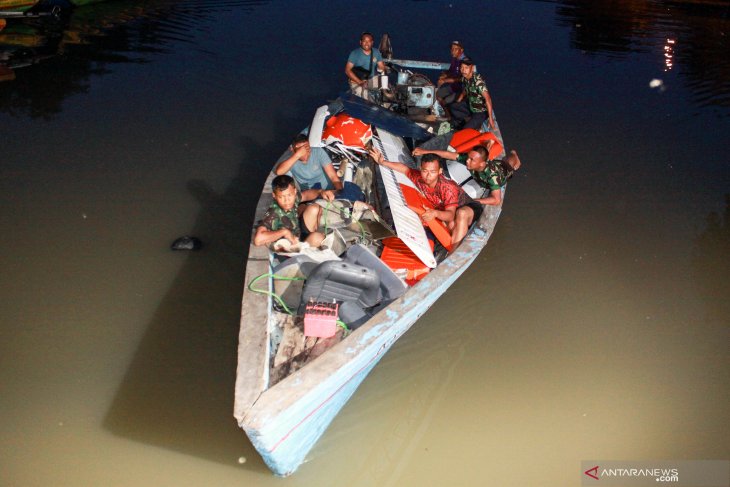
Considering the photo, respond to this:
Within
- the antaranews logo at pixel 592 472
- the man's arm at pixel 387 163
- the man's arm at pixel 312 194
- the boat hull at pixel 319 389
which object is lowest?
the antaranews logo at pixel 592 472

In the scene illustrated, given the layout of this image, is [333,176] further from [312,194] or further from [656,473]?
[656,473]

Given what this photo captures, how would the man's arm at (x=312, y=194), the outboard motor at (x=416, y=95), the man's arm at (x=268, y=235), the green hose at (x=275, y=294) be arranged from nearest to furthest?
1. the green hose at (x=275, y=294)
2. the man's arm at (x=268, y=235)
3. the man's arm at (x=312, y=194)
4. the outboard motor at (x=416, y=95)

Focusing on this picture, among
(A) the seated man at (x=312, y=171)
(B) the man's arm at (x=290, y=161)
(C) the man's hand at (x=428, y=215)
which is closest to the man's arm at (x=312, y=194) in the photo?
(A) the seated man at (x=312, y=171)

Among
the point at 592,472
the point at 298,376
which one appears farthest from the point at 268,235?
the point at 592,472

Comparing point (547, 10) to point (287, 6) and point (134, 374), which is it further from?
point (134, 374)

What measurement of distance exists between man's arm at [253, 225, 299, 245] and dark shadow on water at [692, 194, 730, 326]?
4.59 meters

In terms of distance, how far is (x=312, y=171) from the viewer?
5496mm

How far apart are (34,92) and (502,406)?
930cm

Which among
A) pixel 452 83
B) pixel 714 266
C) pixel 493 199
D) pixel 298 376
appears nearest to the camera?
pixel 298 376

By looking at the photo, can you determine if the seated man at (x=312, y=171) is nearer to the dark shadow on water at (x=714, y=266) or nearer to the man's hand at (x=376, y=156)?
the man's hand at (x=376, y=156)

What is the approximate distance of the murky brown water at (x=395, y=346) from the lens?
4.27 metres

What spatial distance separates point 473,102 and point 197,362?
4804 mm

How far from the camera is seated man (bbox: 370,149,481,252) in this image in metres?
5.30

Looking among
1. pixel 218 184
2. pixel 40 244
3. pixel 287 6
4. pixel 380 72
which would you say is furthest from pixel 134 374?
pixel 287 6
